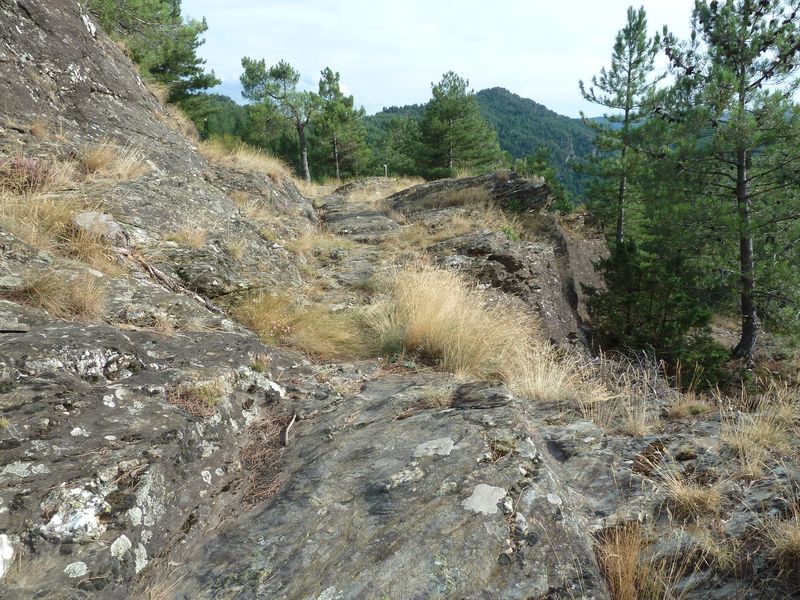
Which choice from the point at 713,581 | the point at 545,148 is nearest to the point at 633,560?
the point at 713,581

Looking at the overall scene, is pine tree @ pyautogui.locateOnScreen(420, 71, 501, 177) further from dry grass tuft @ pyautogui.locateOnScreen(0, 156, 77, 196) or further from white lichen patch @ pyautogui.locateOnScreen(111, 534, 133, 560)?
white lichen patch @ pyautogui.locateOnScreen(111, 534, 133, 560)

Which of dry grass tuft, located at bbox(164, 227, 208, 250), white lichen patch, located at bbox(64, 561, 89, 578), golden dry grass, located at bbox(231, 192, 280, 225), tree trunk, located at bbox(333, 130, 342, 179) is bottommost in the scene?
white lichen patch, located at bbox(64, 561, 89, 578)

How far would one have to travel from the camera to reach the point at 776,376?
33.3 ft

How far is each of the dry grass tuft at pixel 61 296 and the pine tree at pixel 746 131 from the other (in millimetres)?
10149

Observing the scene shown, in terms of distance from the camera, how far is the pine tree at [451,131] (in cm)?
2612

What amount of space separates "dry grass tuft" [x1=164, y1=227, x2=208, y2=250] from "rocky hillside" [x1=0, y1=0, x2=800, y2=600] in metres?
0.03

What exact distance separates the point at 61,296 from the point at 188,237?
76.4 inches

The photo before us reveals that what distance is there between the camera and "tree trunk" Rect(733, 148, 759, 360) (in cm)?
946

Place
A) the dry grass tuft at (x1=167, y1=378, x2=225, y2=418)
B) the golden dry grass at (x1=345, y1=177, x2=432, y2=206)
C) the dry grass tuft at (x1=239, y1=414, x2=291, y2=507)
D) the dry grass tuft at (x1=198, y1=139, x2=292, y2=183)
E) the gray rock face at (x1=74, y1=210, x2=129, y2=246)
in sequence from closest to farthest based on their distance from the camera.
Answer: the dry grass tuft at (x1=239, y1=414, x2=291, y2=507), the dry grass tuft at (x1=167, y1=378, x2=225, y2=418), the gray rock face at (x1=74, y1=210, x2=129, y2=246), the dry grass tuft at (x1=198, y1=139, x2=292, y2=183), the golden dry grass at (x1=345, y1=177, x2=432, y2=206)

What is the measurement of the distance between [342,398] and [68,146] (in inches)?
184

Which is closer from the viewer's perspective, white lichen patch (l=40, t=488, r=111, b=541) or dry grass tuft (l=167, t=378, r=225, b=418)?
white lichen patch (l=40, t=488, r=111, b=541)

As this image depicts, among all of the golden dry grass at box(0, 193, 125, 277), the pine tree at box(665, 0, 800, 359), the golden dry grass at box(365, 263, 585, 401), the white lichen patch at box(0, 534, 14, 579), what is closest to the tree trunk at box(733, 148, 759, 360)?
the pine tree at box(665, 0, 800, 359)

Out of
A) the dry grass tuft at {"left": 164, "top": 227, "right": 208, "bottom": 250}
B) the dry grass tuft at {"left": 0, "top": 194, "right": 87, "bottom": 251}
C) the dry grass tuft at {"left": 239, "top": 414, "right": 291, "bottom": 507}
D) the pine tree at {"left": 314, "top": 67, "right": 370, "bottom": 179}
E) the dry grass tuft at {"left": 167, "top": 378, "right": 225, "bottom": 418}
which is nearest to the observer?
the dry grass tuft at {"left": 239, "top": 414, "right": 291, "bottom": 507}

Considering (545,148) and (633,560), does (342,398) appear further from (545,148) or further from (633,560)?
(545,148)
